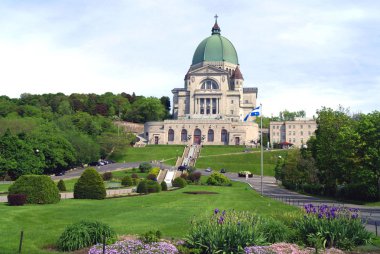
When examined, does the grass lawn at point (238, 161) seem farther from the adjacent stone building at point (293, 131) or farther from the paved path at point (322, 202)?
the adjacent stone building at point (293, 131)

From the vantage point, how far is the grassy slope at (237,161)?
82.7 metres

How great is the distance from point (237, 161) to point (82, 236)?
7515cm

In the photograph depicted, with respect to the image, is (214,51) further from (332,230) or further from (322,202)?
(332,230)

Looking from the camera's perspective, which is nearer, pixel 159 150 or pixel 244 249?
pixel 244 249

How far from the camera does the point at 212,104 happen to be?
129m

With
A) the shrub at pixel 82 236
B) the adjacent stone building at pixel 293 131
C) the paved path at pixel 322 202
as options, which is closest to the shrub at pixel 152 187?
the paved path at pixel 322 202

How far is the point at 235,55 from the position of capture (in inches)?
5630

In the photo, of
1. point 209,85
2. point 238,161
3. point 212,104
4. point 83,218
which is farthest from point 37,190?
point 209,85

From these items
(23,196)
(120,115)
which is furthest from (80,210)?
(120,115)

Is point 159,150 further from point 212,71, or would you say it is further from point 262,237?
point 262,237

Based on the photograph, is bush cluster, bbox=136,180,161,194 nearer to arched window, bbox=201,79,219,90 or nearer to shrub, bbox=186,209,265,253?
shrub, bbox=186,209,265,253

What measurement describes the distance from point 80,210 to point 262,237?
46.7ft

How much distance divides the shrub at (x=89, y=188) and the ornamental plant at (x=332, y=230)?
67.8 ft

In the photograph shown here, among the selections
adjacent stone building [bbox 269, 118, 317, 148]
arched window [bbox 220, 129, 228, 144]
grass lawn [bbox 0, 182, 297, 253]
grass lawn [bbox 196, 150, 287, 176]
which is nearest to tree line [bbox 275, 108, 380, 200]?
grass lawn [bbox 0, 182, 297, 253]
